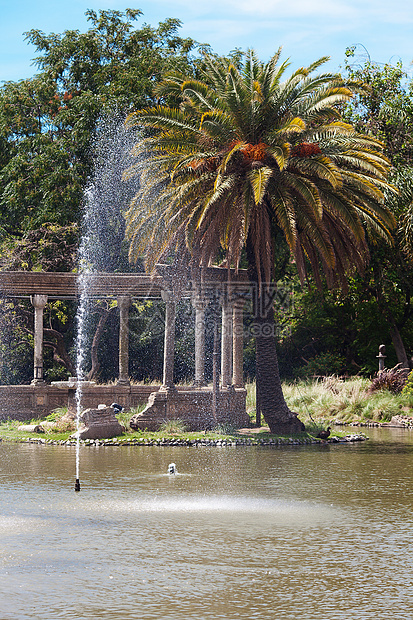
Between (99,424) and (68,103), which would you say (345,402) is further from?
(68,103)

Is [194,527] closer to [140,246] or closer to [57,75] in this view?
[140,246]

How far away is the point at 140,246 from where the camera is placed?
2386cm

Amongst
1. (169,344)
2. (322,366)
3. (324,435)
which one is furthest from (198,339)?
(322,366)

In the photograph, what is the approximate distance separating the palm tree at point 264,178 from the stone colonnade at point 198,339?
1.94 m

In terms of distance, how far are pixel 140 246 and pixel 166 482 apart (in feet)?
33.8

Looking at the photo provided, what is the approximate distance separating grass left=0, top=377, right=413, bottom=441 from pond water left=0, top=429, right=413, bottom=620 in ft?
16.5

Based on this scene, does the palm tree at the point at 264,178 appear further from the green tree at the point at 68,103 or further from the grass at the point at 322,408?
the green tree at the point at 68,103

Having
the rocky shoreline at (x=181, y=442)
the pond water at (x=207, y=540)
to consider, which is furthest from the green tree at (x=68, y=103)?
the pond water at (x=207, y=540)

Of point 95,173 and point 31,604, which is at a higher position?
point 95,173

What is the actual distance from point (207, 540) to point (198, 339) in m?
18.5

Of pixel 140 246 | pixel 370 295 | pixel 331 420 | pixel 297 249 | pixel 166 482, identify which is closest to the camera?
pixel 166 482

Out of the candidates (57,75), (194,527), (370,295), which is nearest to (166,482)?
(194,527)

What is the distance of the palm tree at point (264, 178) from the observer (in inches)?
841

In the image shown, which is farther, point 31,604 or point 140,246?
point 140,246
